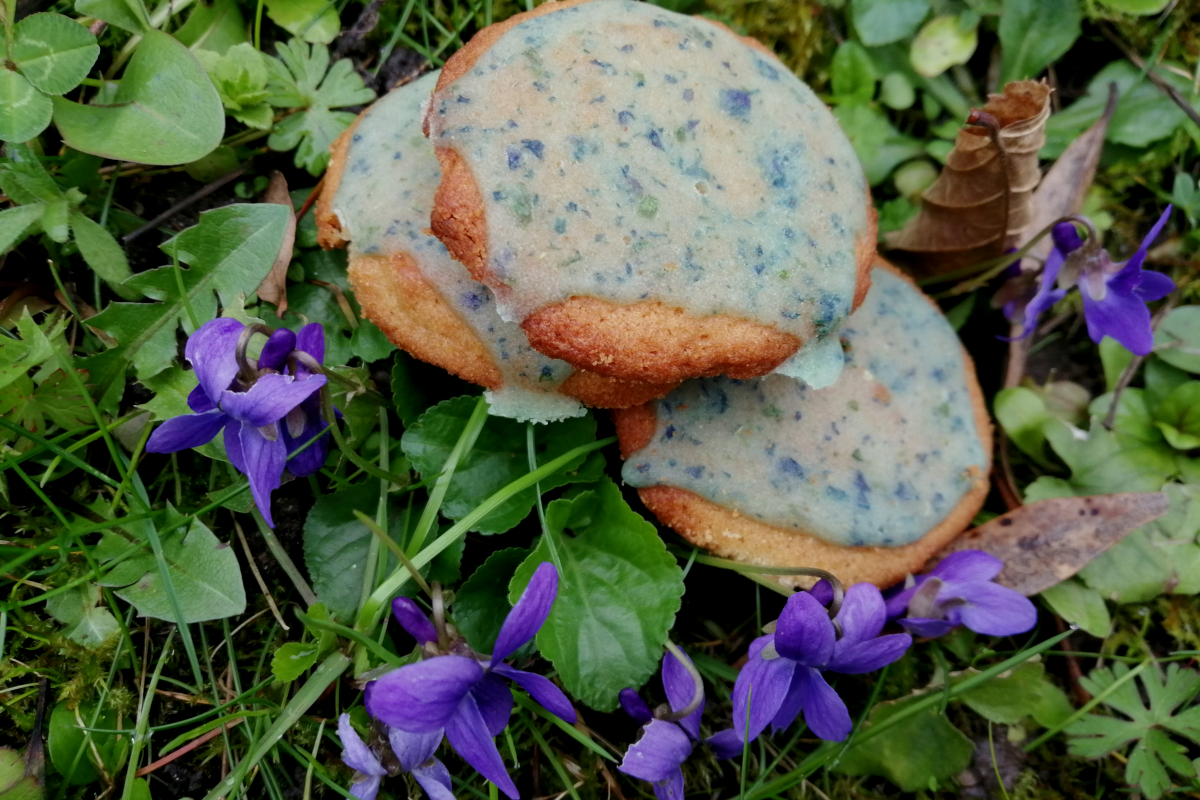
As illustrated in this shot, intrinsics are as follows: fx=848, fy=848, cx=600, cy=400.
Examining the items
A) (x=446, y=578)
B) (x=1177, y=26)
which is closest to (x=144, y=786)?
(x=446, y=578)

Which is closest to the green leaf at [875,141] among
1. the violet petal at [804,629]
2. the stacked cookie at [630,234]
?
the stacked cookie at [630,234]

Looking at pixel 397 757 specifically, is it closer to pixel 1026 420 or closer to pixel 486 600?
pixel 486 600

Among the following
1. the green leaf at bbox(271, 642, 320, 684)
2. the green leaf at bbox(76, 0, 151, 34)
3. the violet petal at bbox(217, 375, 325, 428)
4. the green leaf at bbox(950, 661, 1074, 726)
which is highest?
the green leaf at bbox(76, 0, 151, 34)

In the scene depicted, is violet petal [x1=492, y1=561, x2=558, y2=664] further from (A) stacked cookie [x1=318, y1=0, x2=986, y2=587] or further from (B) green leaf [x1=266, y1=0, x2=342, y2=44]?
(B) green leaf [x1=266, y1=0, x2=342, y2=44]

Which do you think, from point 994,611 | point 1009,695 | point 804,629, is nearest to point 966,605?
point 994,611

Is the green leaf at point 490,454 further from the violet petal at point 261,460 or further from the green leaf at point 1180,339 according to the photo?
the green leaf at point 1180,339

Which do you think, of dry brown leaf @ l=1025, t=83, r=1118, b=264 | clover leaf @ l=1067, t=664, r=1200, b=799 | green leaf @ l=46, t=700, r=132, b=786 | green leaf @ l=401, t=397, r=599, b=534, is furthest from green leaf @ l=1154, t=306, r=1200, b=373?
green leaf @ l=46, t=700, r=132, b=786
